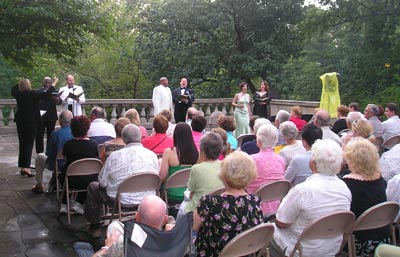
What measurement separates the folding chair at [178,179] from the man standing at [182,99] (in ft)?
25.5

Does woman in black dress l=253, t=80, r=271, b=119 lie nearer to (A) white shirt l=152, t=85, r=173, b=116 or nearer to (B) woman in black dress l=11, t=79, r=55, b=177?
(A) white shirt l=152, t=85, r=173, b=116

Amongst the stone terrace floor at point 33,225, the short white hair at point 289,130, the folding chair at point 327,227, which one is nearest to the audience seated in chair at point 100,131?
the stone terrace floor at point 33,225

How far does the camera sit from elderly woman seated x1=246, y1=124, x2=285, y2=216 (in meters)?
4.60

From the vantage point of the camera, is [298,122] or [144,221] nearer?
[144,221]

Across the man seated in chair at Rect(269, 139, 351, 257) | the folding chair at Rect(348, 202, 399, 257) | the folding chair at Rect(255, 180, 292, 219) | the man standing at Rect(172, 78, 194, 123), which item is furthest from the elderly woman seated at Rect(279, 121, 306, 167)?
the man standing at Rect(172, 78, 194, 123)

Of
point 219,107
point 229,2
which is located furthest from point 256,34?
point 219,107

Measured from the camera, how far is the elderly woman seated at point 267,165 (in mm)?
4598

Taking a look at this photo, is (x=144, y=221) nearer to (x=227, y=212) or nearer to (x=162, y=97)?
(x=227, y=212)

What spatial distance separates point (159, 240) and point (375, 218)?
1.84 metres

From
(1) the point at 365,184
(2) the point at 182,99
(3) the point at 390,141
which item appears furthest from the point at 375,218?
(2) the point at 182,99

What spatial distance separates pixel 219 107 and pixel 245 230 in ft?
44.0

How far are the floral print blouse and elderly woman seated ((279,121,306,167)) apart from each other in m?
2.20

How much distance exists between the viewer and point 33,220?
19.6ft

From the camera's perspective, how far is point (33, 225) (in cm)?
577
